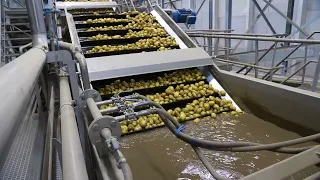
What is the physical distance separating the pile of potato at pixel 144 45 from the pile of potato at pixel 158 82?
486 millimetres

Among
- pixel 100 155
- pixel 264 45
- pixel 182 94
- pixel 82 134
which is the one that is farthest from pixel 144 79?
pixel 264 45

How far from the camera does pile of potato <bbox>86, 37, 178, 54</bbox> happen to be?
9.46ft

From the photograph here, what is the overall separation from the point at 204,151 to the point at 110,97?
1027 millimetres

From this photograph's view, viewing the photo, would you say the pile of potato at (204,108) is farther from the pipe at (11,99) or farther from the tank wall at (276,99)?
the pipe at (11,99)

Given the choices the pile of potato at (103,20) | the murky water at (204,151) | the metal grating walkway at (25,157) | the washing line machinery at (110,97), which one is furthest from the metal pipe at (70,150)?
the pile of potato at (103,20)

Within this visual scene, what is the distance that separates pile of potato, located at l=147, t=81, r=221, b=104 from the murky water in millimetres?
321

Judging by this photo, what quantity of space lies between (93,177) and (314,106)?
156 centimetres

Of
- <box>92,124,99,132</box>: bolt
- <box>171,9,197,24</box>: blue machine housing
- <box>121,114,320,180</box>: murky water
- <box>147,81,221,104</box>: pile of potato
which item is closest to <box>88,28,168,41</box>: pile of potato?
<box>171,9,197,24</box>: blue machine housing

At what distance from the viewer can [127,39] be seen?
319 cm

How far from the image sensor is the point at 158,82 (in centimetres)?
259

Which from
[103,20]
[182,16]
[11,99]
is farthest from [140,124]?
[182,16]

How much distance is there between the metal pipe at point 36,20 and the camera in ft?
4.56

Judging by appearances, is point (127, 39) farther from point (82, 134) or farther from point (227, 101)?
point (82, 134)

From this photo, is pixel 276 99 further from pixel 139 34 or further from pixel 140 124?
pixel 139 34
